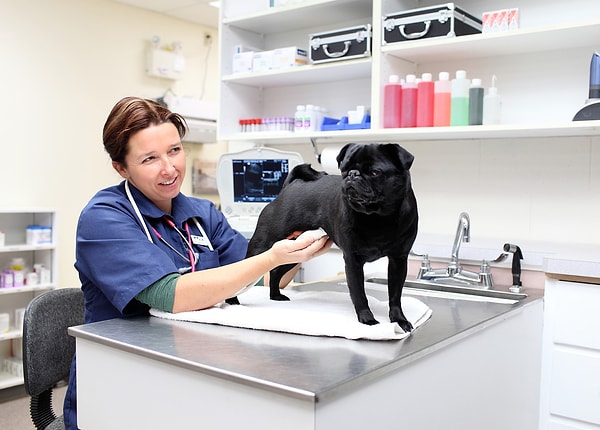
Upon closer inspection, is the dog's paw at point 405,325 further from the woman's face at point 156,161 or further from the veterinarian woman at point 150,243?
the woman's face at point 156,161

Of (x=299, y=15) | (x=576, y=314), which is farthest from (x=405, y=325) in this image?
(x=299, y=15)

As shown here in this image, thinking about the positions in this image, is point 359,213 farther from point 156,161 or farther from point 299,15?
point 299,15

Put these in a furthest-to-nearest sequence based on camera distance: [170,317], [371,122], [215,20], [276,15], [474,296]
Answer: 1. [215,20]
2. [276,15]
3. [371,122]
4. [474,296]
5. [170,317]

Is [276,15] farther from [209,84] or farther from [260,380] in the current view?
[260,380]

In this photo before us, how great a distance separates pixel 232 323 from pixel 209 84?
3.64m

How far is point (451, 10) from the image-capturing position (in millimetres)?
2170

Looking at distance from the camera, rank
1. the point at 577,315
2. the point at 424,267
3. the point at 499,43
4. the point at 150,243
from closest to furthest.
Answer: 1. the point at 150,243
2. the point at 577,315
3. the point at 424,267
4. the point at 499,43

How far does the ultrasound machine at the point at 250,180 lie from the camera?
8.91 ft

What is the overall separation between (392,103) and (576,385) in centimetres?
124

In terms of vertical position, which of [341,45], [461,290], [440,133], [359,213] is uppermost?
[341,45]

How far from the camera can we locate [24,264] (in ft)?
11.0

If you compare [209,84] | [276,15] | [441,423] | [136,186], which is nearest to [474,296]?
[441,423]

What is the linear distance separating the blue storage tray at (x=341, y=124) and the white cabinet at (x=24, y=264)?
1.71 metres

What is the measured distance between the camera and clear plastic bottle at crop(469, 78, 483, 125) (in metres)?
2.19
